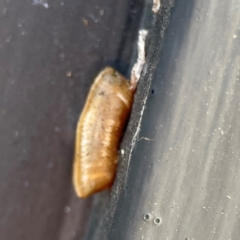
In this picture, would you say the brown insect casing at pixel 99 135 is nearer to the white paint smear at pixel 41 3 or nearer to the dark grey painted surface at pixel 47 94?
the dark grey painted surface at pixel 47 94

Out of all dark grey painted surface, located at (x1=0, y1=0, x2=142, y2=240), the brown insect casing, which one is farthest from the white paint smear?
the brown insect casing

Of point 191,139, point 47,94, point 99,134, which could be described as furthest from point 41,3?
point 191,139

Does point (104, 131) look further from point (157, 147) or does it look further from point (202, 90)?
point (202, 90)

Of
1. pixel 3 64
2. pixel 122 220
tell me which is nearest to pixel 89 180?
pixel 122 220

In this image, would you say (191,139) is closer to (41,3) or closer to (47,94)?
(47,94)

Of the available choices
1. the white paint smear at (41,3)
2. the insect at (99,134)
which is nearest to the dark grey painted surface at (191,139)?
the insect at (99,134)

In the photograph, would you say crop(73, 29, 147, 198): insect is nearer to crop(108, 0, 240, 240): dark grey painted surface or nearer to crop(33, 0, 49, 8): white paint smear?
crop(108, 0, 240, 240): dark grey painted surface
